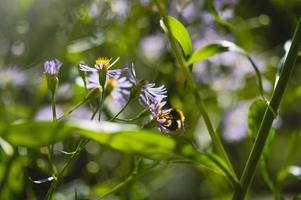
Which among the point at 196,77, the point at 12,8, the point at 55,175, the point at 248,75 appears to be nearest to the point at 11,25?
the point at 12,8

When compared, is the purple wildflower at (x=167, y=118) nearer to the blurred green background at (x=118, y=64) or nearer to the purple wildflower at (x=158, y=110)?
the purple wildflower at (x=158, y=110)

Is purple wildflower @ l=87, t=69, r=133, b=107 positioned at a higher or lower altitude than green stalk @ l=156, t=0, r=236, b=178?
lower

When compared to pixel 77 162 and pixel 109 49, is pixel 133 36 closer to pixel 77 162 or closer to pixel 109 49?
pixel 109 49

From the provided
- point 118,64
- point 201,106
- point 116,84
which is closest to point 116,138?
point 201,106

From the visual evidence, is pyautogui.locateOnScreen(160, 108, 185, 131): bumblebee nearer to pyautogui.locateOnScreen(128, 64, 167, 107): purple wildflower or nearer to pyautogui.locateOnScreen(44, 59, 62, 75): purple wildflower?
pyautogui.locateOnScreen(128, 64, 167, 107): purple wildflower

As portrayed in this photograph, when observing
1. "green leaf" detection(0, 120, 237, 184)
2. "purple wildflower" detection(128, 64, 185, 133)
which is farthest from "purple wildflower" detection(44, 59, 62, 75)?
"green leaf" detection(0, 120, 237, 184)

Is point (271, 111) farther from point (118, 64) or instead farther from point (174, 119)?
point (118, 64)

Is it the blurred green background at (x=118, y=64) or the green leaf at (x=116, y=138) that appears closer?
the green leaf at (x=116, y=138)

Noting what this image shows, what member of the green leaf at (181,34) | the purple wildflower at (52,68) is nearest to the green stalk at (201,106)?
the green leaf at (181,34)
